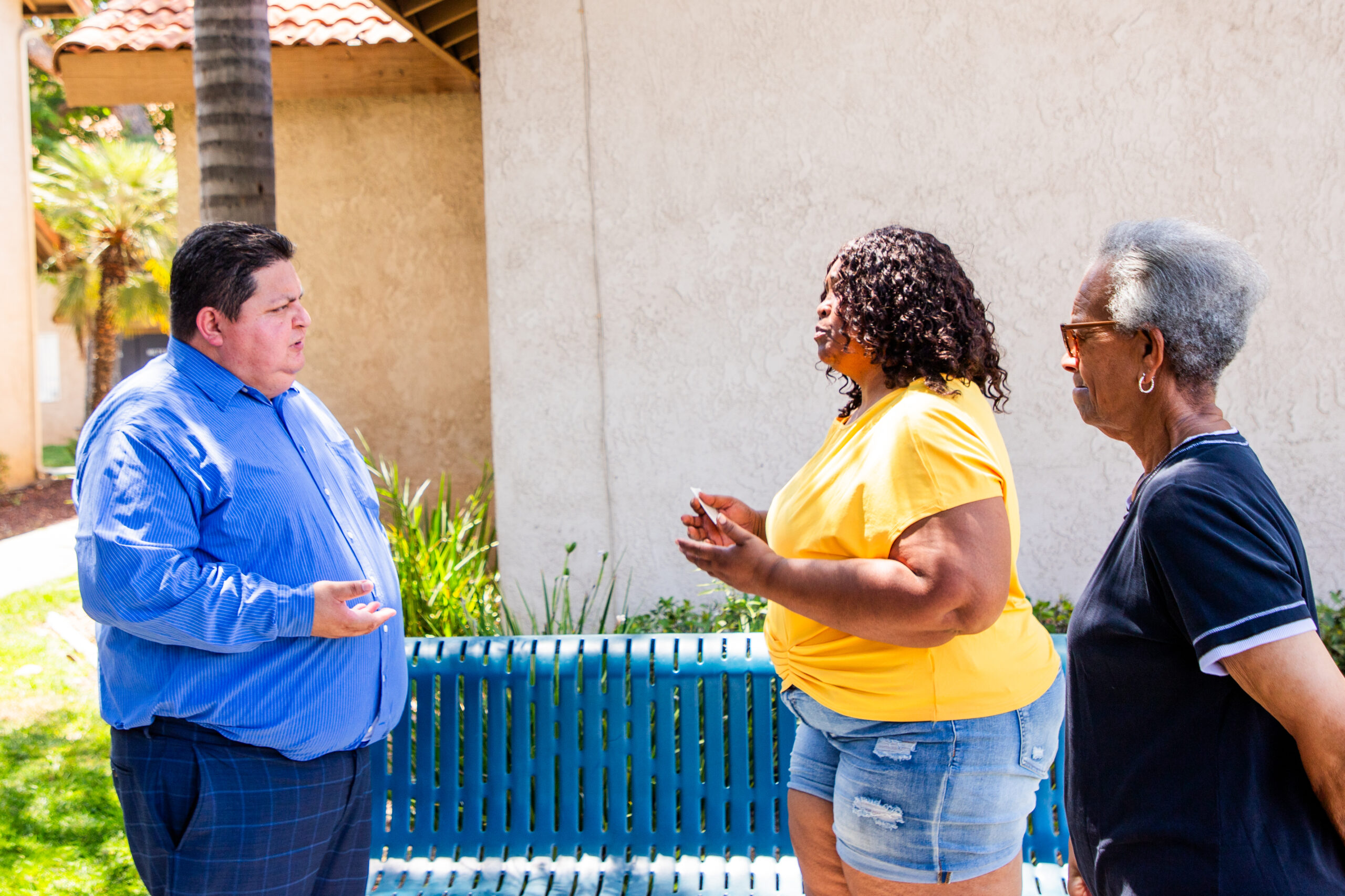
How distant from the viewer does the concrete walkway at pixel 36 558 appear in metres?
9.34

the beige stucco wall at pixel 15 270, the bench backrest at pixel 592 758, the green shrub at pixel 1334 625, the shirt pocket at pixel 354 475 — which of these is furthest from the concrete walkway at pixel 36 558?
the green shrub at pixel 1334 625

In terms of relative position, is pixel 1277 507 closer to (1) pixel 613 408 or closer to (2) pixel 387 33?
(1) pixel 613 408

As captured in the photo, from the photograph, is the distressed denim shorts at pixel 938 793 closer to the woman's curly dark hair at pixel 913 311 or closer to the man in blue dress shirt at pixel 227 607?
the woman's curly dark hair at pixel 913 311

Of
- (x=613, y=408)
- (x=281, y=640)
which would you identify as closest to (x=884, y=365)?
(x=281, y=640)

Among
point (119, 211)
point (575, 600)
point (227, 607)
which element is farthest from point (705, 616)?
point (119, 211)

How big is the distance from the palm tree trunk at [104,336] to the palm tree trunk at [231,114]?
18816 mm

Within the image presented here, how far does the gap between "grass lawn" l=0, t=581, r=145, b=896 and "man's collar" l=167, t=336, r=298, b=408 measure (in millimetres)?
2301

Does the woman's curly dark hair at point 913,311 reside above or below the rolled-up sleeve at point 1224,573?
above

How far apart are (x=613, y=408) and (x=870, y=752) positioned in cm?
304

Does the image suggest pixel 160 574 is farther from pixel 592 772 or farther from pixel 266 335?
pixel 592 772

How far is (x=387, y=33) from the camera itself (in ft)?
22.5

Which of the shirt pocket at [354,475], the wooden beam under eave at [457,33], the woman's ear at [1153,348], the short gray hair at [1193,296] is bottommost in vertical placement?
the shirt pocket at [354,475]

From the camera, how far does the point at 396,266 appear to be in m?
7.47

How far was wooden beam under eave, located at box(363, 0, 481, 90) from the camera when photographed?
18.7 feet
